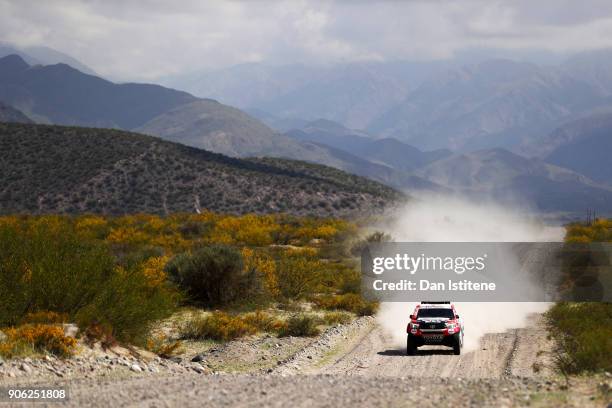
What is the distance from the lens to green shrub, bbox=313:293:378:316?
3073 cm

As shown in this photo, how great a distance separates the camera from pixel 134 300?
19.7 m

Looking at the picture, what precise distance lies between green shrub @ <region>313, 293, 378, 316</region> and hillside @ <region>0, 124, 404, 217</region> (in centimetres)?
6082

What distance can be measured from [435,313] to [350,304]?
32.2 feet

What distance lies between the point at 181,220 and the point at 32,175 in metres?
31.0

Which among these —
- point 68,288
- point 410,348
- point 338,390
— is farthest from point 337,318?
point 338,390

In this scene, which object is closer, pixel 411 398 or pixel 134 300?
pixel 411 398

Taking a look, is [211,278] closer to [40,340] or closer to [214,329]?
[214,329]

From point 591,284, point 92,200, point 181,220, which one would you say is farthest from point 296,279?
point 92,200

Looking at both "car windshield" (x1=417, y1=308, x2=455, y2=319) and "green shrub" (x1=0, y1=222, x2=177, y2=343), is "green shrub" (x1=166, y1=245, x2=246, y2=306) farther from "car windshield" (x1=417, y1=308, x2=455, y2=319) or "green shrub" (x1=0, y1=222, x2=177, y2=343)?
"car windshield" (x1=417, y1=308, x2=455, y2=319)

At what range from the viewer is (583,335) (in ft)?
67.9

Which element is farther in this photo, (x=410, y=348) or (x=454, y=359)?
(x=410, y=348)

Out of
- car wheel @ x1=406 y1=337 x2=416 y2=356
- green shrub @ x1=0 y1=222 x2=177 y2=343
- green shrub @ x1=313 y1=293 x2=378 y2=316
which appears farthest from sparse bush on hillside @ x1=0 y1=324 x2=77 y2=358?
→ green shrub @ x1=313 y1=293 x2=378 y2=316

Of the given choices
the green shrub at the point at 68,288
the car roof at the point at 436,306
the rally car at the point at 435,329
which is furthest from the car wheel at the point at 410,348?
the green shrub at the point at 68,288

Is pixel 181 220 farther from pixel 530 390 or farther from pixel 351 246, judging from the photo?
pixel 530 390
